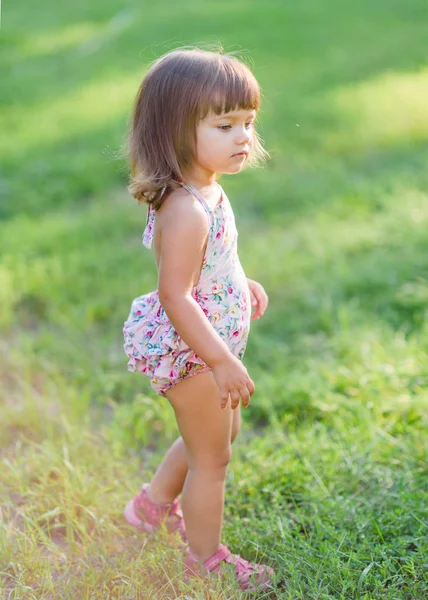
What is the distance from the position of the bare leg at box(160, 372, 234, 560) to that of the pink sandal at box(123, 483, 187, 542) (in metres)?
0.22

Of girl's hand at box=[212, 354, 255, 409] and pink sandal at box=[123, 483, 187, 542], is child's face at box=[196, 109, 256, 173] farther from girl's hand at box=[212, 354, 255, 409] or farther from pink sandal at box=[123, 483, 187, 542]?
pink sandal at box=[123, 483, 187, 542]

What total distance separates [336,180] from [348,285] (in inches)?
62.8

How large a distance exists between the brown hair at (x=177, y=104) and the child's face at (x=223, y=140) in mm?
16

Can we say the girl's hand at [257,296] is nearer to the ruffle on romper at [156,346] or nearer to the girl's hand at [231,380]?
the ruffle on romper at [156,346]

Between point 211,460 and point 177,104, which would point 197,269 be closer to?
point 177,104

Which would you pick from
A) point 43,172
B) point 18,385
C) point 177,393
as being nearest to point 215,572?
point 177,393

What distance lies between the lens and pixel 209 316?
6.79ft

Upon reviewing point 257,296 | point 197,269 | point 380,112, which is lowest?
point 380,112

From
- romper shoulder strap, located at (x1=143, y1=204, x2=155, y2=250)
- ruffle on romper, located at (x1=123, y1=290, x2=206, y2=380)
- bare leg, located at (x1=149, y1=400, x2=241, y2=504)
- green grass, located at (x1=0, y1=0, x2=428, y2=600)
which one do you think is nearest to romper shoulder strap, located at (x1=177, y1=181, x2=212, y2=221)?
romper shoulder strap, located at (x1=143, y1=204, x2=155, y2=250)

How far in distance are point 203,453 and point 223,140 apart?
2.60 feet

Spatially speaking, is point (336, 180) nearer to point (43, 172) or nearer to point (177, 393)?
point (43, 172)

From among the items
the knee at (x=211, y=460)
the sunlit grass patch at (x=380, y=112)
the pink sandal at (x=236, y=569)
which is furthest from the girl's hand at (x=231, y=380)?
the sunlit grass patch at (x=380, y=112)

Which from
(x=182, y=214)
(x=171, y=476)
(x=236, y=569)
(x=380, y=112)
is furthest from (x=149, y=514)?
(x=380, y=112)

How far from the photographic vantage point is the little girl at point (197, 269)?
1.94 metres
